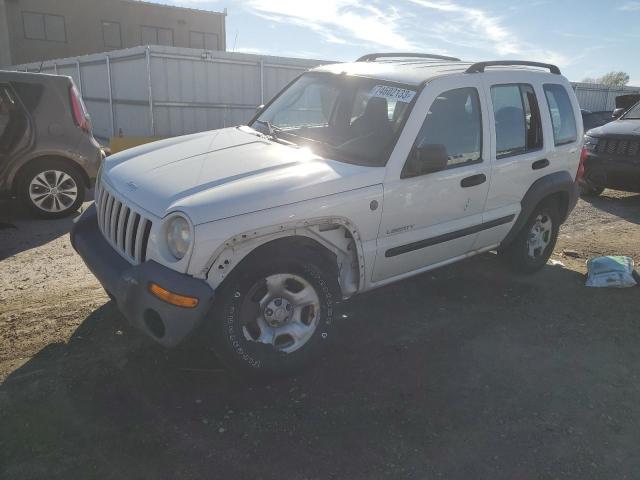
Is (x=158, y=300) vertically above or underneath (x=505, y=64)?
underneath


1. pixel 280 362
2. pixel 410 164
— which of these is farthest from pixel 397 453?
pixel 410 164

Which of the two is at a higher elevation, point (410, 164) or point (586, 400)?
point (410, 164)

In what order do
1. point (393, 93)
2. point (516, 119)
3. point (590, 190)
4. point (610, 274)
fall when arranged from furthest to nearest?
point (590, 190) < point (610, 274) < point (516, 119) < point (393, 93)

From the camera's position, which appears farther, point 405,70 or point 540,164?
point 540,164

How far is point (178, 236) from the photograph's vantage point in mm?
2744

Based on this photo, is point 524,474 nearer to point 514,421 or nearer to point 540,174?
point 514,421

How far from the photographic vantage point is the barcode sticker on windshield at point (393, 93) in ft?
11.9

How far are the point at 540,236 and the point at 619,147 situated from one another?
441cm

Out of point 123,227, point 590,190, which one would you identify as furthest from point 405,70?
point 590,190

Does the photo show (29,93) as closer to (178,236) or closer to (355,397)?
(178,236)

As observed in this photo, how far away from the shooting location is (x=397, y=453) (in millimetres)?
2619

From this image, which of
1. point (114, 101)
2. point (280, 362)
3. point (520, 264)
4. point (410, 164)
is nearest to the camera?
point (280, 362)

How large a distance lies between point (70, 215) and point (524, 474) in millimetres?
6201

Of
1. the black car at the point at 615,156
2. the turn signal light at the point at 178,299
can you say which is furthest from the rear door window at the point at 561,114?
the black car at the point at 615,156
